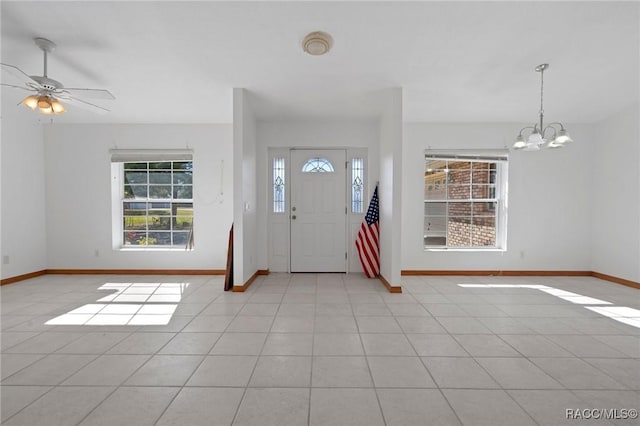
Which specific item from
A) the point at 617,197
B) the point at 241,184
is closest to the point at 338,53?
the point at 241,184

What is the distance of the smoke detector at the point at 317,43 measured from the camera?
263cm

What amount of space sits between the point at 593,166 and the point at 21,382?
728 centimetres

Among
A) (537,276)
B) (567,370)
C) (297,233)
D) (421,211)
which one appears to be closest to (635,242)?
(537,276)

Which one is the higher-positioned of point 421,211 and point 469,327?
point 421,211

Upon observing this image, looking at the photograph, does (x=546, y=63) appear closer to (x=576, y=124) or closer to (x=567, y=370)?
(x=576, y=124)

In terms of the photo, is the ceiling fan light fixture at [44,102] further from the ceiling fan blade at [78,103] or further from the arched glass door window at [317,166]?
the arched glass door window at [317,166]

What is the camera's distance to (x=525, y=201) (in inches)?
188

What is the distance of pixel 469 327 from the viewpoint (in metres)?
2.70

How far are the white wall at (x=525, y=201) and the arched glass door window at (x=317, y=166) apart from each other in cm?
128

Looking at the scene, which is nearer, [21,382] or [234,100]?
[21,382]

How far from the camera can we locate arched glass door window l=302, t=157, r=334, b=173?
491 cm

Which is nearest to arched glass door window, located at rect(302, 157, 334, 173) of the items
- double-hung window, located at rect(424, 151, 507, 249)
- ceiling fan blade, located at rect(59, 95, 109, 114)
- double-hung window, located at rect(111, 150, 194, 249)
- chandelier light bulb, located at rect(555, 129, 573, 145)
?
double-hung window, located at rect(424, 151, 507, 249)

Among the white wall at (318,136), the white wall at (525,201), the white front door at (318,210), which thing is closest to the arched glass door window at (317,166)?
the white front door at (318,210)

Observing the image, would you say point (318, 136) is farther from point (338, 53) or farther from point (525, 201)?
point (525, 201)
